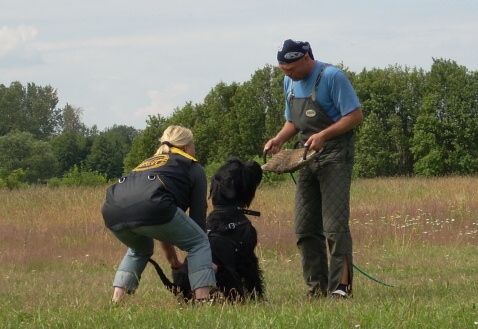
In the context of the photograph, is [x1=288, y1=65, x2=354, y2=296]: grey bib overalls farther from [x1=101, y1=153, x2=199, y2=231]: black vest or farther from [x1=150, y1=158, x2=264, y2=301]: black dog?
[x1=101, y1=153, x2=199, y2=231]: black vest

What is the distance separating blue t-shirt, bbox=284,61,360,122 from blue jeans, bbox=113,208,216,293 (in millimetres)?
1386

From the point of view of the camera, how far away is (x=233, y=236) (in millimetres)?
5641

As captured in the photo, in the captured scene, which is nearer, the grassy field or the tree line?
the grassy field

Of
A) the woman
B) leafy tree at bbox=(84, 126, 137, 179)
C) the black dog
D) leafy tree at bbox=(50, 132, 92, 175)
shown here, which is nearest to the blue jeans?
the woman

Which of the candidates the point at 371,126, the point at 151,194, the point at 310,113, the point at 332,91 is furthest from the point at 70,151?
the point at 151,194

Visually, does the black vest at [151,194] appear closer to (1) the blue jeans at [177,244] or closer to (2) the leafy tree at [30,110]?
(1) the blue jeans at [177,244]

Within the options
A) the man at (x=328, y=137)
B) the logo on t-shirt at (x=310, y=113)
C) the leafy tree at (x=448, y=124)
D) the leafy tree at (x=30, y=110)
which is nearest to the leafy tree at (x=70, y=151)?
the leafy tree at (x=30, y=110)

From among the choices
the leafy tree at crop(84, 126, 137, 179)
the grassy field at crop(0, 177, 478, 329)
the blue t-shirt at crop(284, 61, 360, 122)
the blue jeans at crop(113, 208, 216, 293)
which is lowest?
the leafy tree at crop(84, 126, 137, 179)

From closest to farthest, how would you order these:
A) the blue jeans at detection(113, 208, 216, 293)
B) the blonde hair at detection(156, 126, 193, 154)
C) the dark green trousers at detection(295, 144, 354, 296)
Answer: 1. the blue jeans at detection(113, 208, 216, 293)
2. the blonde hair at detection(156, 126, 193, 154)
3. the dark green trousers at detection(295, 144, 354, 296)

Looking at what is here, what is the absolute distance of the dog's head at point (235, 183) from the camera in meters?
5.62

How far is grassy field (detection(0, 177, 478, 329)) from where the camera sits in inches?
167

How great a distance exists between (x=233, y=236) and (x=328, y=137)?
975 mm

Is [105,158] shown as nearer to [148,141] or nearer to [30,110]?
[148,141]

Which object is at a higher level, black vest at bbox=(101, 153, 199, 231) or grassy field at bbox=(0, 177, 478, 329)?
black vest at bbox=(101, 153, 199, 231)
